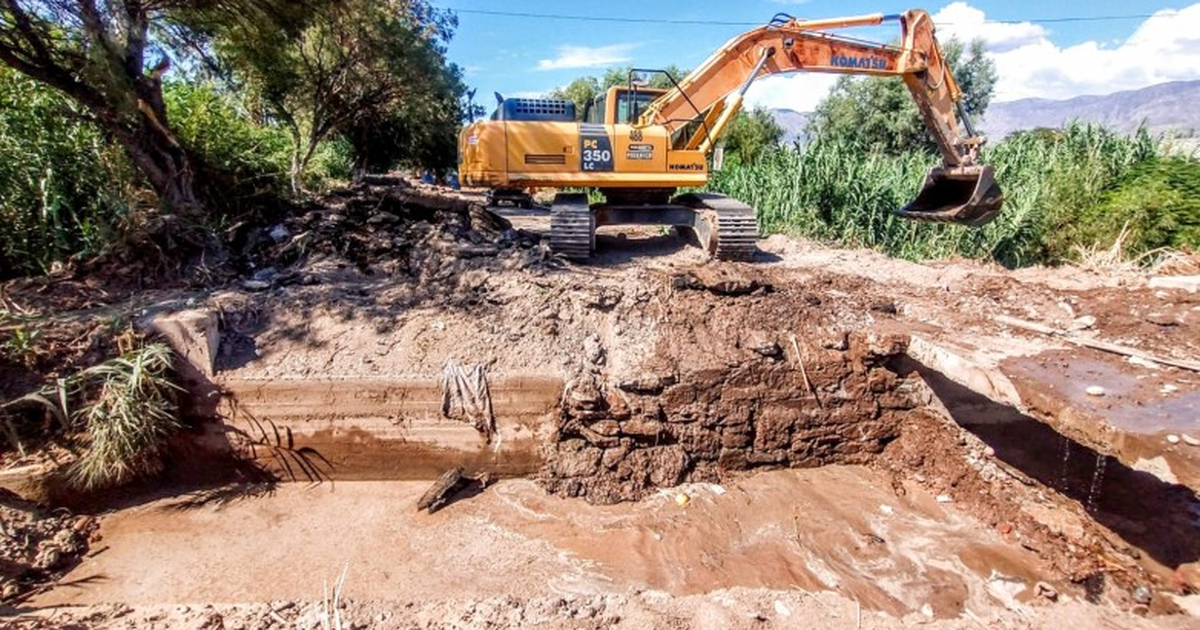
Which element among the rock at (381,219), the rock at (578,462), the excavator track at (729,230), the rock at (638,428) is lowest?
the rock at (578,462)

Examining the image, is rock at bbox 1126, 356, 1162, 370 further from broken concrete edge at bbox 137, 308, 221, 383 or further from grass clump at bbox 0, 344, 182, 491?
grass clump at bbox 0, 344, 182, 491

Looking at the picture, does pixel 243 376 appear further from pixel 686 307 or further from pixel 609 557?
pixel 686 307

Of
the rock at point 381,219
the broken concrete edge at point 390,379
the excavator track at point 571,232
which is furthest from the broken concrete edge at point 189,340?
the excavator track at point 571,232

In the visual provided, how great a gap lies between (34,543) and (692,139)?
6.14 m

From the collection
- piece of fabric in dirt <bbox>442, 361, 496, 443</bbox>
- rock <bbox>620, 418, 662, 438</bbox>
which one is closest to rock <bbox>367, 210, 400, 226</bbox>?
piece of fabric in dirt <bbox>442, 361, 496, 443</bbox>

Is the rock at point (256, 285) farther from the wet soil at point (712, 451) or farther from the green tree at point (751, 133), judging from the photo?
the green tree at point (751, 133)

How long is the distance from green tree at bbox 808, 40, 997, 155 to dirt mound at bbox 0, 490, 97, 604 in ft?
65.4

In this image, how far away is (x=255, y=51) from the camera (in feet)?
20.5

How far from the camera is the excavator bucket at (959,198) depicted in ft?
19.6

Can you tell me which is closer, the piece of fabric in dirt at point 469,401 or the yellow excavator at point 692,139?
the piece of fabric in dirt at point 469,401

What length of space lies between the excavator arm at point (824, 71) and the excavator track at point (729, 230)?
2.37 ft

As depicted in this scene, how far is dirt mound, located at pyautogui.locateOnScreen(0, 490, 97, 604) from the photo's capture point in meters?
3.00

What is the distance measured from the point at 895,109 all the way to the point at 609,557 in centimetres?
2186

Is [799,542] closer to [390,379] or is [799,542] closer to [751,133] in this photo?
[390,379]
